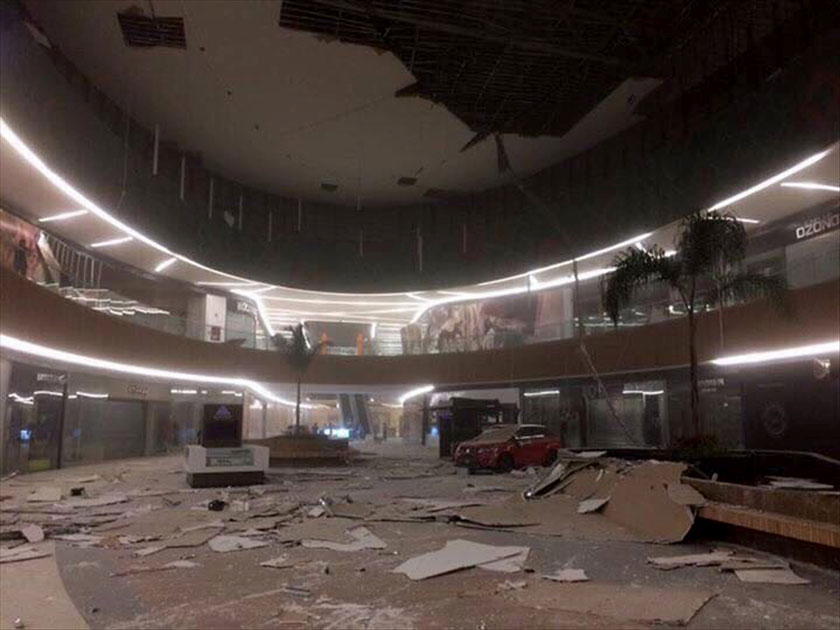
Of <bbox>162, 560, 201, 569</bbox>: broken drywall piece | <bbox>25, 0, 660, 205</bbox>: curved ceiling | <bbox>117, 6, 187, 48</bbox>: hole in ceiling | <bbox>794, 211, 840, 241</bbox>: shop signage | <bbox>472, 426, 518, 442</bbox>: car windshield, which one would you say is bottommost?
<bbox>162, 560, 201, 569</bbox>: broken drywall piece

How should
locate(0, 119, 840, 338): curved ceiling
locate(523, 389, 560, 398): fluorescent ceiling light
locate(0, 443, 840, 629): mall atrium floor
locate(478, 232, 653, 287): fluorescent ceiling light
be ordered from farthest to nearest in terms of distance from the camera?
locate(523, 389, 560, 398): fluorescent ceiling light
locate(478, 232, 653, 287): fluorescent ceiling light
locate(0, 119, 840, 338): curved ceiling
locate(0, 443, 840, 629): mall atrium floor

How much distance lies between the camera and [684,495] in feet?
26.6

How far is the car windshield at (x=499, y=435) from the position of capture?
20.0 metres

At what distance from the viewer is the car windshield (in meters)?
20.0

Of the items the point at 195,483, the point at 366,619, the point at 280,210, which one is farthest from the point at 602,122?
the point at 366,619

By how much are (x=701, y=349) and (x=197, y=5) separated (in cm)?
1812

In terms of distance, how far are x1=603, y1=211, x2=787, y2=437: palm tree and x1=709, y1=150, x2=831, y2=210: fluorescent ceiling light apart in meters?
6.22

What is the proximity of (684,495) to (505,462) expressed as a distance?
11613 millimetres

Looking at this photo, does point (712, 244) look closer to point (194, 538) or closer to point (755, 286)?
point (755, 286)

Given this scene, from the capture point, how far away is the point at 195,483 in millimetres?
15617

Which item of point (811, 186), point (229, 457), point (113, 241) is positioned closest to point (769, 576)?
point (229, 457)

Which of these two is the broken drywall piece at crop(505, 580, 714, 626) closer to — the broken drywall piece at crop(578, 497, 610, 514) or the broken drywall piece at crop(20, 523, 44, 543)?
the broken drywall piece at crop(578, 497, 610, 514)

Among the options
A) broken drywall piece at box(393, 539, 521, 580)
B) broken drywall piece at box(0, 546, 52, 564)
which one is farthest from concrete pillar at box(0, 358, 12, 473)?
broken drywall piece at box(393, 539, 521, 580)

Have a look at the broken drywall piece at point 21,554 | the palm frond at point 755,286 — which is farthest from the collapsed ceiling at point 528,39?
the broken drywall piece at point 21,554
